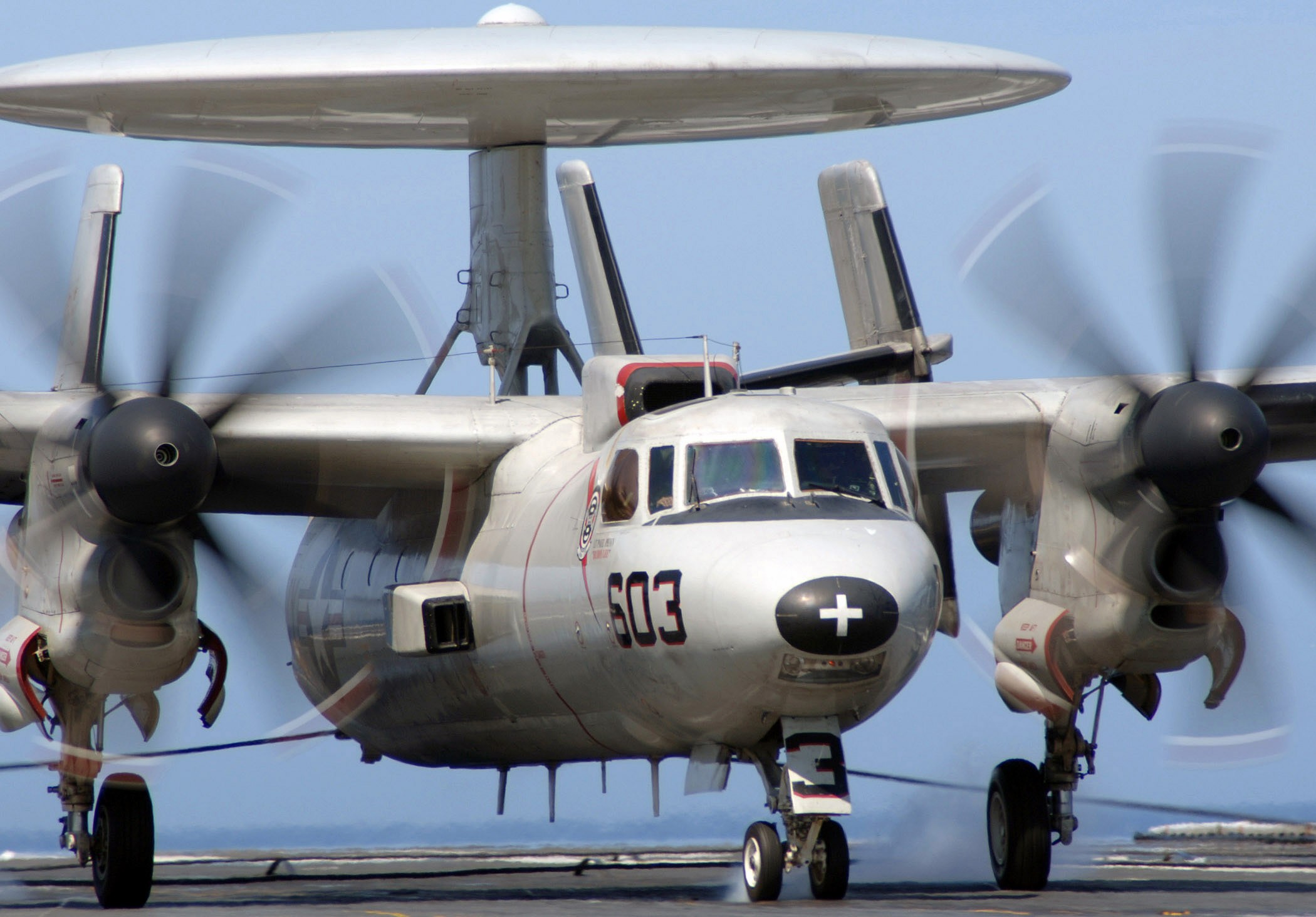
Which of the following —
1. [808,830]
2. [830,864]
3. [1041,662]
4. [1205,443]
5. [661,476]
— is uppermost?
[1205,443]

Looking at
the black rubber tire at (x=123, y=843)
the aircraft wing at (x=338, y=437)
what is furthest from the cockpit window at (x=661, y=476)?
the black rubber tire at (x=123, y=843)

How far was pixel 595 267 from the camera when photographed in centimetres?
2281

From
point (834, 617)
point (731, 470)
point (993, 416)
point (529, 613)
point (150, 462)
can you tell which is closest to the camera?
point (834, 617)

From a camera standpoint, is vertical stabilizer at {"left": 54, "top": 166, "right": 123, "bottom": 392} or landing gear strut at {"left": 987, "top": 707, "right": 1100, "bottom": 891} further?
vertical stabilizer at {"left": 54, "top": 166, "right": 123, "bottom": 392}

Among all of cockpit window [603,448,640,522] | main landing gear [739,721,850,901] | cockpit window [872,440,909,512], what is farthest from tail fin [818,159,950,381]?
main landing gear [739,721,850,901]

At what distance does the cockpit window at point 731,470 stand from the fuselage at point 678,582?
0.04ft

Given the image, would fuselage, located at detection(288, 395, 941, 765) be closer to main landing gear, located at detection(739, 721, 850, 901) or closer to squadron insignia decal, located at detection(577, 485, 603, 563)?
squadron insignia decal, located at detection(577, 485, 603, 563)

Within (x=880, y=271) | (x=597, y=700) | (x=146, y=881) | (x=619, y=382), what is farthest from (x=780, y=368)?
(x=146, y=881)

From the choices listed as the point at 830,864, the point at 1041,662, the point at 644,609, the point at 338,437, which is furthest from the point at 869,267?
the point at 830,864

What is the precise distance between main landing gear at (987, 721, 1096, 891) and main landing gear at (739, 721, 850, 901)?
3508 mm

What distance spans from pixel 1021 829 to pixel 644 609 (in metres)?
4.94

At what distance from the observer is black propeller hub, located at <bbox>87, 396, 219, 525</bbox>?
49.0 feet

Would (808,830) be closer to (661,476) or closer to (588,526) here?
(661,476)

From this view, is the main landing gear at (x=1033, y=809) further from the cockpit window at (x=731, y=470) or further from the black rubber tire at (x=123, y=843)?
the black rubber tire at (x=123, y=843)
